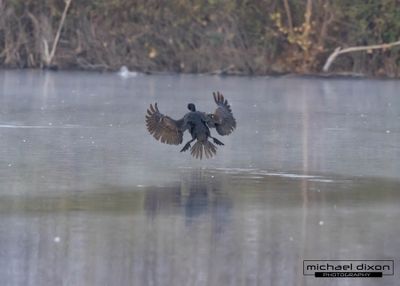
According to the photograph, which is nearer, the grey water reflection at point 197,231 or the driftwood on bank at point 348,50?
the grey water reflection at point 197,231

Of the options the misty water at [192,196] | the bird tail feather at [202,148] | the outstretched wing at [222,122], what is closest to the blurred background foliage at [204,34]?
the misty water at [192,196]

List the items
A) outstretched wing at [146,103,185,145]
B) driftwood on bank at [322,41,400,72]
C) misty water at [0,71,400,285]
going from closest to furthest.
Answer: misty water at [0,71,400,285]
outstretched wing at [146,103,185,145]
driftwood on bank at [322,41,400,72]

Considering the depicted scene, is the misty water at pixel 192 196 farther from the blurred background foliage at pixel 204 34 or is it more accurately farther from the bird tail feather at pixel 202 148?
the blurred background foliage at pixel 204 34

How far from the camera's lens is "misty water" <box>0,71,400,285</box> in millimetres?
6625

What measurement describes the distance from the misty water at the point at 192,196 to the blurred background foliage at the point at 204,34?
714cm

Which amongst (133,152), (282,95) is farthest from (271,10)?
(133,152)

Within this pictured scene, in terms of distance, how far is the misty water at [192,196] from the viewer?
662 cm

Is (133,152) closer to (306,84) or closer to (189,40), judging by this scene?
(306,84)

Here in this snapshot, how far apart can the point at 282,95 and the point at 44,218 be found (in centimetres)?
1061

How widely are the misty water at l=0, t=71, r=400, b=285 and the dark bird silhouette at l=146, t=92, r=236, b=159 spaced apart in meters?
0.21

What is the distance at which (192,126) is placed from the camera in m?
10.2

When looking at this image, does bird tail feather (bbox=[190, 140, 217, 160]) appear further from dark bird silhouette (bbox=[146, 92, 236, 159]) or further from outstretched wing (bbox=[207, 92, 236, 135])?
outstretched wing (bbox=[207, 92, 236, 135])

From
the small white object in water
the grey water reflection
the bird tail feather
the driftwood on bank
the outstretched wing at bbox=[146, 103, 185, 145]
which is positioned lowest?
the grey water reflection

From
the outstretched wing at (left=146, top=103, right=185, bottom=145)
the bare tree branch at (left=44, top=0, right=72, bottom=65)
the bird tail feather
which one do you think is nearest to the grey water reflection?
the outstretched wing at (left=146, top=103, right=185, bottom=145)
